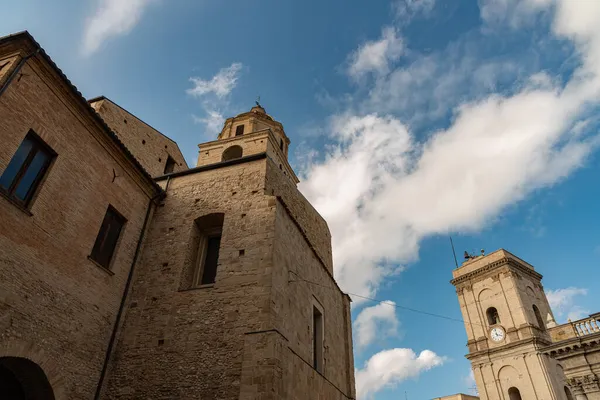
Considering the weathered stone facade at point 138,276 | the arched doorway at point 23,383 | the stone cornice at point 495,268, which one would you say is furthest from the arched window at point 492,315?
the arched doorway at point 23,383

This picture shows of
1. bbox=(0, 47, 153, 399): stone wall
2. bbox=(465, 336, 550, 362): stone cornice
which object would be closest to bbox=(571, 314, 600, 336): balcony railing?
bbox=(465, 336, 550, 362): stone cornice

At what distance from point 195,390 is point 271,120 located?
62.6 feet

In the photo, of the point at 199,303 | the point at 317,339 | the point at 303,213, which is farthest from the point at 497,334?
A: the point at 199,303

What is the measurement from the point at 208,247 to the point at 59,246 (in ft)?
12.4

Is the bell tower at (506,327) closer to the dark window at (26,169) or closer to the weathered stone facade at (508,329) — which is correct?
the weathered stone facade at (508,329)

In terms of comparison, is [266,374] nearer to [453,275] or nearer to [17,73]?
[17,73]

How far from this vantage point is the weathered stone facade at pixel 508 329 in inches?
987

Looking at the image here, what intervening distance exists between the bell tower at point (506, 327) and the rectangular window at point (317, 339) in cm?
1917

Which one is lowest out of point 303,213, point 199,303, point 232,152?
point 199,303

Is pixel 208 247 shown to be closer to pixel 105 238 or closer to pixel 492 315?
pixel 105 238

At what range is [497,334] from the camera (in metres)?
28.6

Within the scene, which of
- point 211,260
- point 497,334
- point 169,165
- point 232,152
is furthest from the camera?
point 497,334

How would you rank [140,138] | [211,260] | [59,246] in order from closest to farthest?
[59,246], [211,260], [140,138]

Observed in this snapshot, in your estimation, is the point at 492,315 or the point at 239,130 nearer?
the point at 239,130
